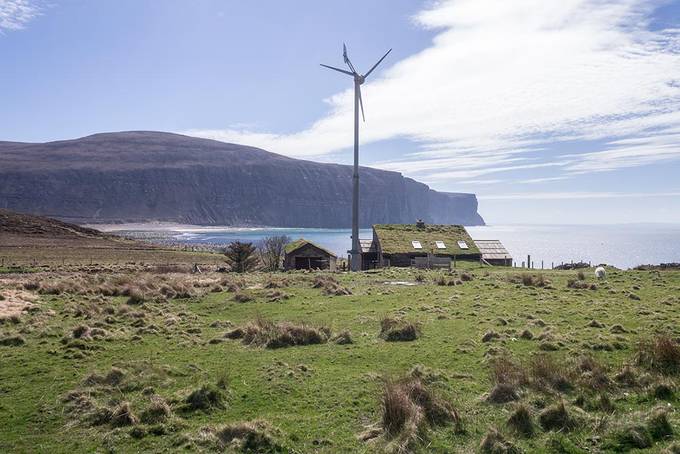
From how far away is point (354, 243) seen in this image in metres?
62.1

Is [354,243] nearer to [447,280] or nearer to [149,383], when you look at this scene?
[447,280]


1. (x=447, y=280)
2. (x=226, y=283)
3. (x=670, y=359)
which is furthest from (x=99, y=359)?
(x=447, y=280)

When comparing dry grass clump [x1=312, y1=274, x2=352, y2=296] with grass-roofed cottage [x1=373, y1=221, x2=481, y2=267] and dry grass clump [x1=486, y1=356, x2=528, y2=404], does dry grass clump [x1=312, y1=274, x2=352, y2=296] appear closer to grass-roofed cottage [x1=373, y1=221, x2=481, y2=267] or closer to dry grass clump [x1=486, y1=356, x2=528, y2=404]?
dry grass clump [x1=486, y1=356, x2=528, y2=404]

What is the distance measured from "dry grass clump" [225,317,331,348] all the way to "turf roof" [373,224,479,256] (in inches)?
1617

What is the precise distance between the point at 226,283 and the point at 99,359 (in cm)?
1858

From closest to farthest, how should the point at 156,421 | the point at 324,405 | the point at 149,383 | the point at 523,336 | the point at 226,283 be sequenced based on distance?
the point at 156,421 < the point at 324,405 < the point at 149,383 < the point at 523,336 < the point at 226,283

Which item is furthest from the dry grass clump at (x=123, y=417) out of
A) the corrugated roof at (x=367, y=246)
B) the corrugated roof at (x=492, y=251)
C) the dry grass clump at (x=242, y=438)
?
the corrugated roof at (x=492, y=251)

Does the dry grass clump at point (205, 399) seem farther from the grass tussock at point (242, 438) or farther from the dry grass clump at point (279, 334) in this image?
the dry grass clump at point (279, 334)

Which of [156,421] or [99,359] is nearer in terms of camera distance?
[156,421]

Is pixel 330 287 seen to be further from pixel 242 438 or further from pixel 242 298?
pixel 242 438

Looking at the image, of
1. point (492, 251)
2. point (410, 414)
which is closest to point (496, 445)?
point (410, 414)

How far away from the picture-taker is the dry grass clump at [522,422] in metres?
10.4

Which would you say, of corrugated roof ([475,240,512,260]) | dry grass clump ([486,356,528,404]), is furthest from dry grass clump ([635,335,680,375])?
corrugated roof ([475,240,512,260])

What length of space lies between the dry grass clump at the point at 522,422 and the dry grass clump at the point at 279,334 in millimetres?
8413
